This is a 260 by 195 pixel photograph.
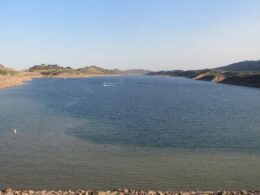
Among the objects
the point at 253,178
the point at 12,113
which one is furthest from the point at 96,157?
the point at 12,113

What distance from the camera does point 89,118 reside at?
53.6 metres

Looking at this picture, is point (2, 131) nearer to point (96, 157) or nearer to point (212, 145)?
point (96, 157)

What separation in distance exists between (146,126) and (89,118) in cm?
998

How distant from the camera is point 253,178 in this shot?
26.6 metres

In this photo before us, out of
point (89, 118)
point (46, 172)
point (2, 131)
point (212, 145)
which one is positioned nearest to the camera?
point (46, 172)

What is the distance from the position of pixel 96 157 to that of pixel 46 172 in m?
5.17

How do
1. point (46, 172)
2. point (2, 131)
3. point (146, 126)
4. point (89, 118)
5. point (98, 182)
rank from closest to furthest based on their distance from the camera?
point (98, 182)
point (46, 172)
point (2, 131)
point (146, 126)
point (89, 118)

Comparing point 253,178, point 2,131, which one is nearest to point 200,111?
point 2,131

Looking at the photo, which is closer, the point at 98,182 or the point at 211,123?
the point at 98,182

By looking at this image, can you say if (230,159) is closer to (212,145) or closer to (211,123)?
(212,145)

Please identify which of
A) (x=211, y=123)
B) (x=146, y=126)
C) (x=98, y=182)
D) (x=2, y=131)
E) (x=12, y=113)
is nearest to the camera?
(x=98, y=182)

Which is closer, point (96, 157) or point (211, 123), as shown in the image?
point (96, 157)

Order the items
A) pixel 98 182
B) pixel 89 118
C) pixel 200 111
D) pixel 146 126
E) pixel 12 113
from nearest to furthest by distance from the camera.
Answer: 1. pixel 98 182
2. pixel 146 126
3. pixel 89 118
4. pixel 12 113
5. pixel 200 111

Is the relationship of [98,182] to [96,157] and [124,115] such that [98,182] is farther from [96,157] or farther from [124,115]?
[124,115]
